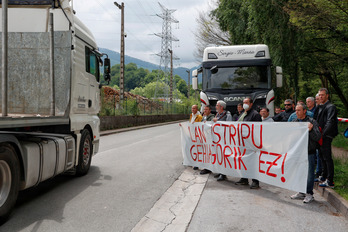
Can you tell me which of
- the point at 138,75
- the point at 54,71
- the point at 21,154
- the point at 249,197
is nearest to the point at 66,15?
the point at 54,71

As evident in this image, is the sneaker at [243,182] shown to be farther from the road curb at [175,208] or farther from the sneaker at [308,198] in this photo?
the sneaker at [308,198]

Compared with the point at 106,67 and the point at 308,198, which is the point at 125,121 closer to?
the point at 106,67

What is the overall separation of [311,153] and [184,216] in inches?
93.2

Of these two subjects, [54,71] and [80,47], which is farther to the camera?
[80,47]

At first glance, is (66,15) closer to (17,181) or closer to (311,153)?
(17,181)

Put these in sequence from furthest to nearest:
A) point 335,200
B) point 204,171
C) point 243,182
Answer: point 204,171 < point 243,182 < point 335,200

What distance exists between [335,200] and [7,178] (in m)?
4.68

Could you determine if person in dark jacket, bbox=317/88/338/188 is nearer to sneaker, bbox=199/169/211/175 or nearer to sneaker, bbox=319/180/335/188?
sneaker, bbox=319/180/335/188

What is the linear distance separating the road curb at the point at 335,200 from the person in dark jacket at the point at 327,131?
176 millimetres

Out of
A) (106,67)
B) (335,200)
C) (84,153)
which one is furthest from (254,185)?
(106,67)

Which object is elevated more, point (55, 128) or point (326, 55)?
point (326, 55)

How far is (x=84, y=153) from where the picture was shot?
292 inches

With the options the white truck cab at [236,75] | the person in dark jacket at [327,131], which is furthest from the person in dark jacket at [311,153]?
the white truck cab at [236,75]

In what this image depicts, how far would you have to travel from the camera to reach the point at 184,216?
464cm
